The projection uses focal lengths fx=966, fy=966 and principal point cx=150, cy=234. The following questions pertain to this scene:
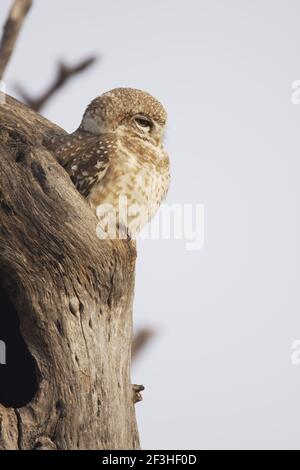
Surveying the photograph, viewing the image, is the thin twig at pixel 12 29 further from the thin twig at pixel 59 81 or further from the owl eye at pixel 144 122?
the owl eye at pixel 144 122

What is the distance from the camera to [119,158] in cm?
534

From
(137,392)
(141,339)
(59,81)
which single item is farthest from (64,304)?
(59,81)

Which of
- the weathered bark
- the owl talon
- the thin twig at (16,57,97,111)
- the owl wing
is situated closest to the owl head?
the owl wing

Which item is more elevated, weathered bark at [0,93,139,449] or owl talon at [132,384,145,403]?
weathered bark at [0,93,139,449]

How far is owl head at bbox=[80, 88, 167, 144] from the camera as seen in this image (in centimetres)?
560

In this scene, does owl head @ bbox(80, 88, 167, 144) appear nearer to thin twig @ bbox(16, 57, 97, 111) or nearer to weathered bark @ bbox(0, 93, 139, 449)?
thin twig @ bbox(16, 57, 97, 111)

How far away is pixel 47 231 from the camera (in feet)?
14.9

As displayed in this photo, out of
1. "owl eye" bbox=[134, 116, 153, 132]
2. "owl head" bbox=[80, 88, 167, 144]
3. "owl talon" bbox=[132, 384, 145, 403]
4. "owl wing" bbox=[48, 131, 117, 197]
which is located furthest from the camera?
"owl eye" bbox=[134, 116, 153, 132]

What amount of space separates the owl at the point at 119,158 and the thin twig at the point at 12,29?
2.08 ft

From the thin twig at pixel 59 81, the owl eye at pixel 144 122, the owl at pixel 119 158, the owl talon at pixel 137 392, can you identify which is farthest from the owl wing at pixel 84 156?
the owl talon at pixel 137 392

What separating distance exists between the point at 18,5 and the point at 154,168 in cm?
143

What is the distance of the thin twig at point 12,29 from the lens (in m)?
5.87

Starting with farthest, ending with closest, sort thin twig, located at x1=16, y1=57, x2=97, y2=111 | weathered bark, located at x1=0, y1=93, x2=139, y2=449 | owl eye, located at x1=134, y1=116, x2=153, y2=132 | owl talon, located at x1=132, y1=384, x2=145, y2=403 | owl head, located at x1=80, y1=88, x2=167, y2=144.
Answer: thin twig, located at x1=16, y1=57, x2=97, y2=111 → owl eye, located at x1=134, y1=116, x2=153, y2=132 → owl head, located at x1=80, y1=88, x2=167, y2=144 → owl talon, located at x1=132, y1=384, x2=145, y2=403 → weathered bark, located at x1=0, y1=93, x2=139, y2=449
